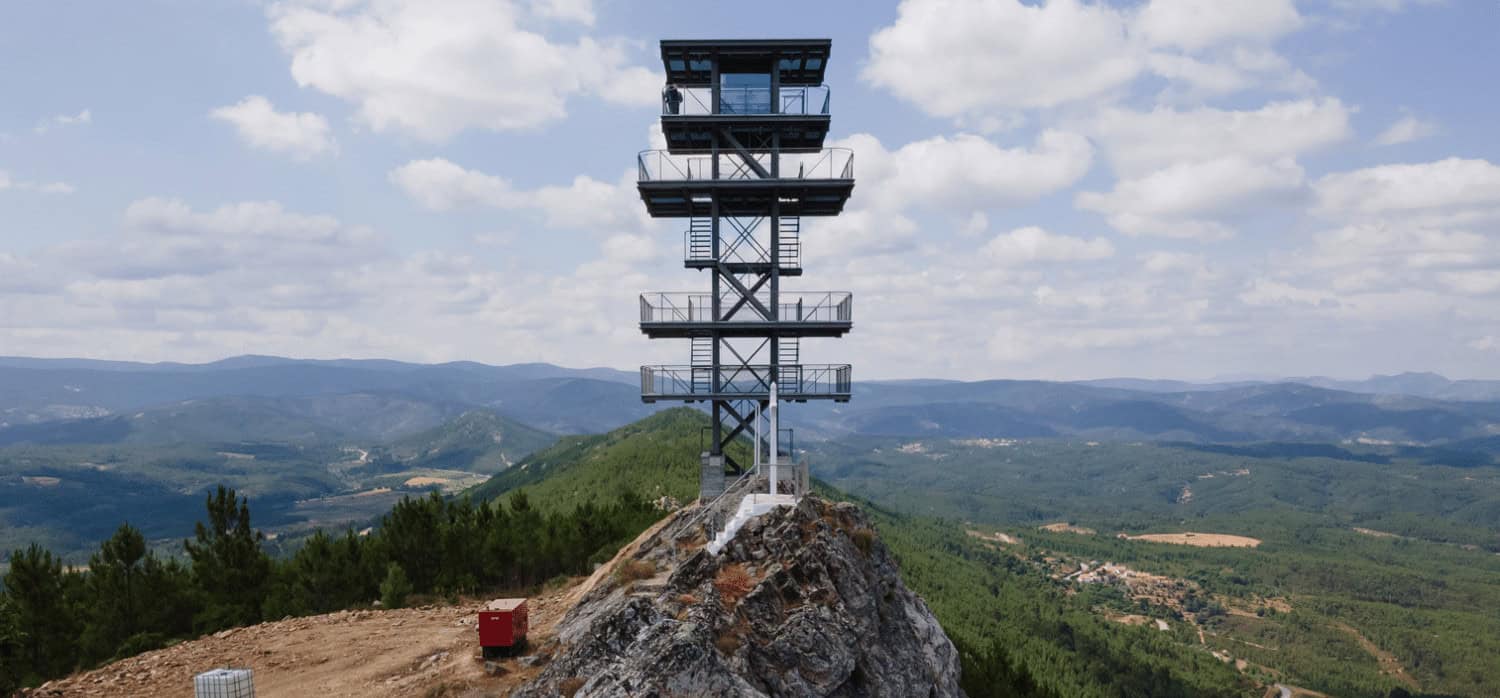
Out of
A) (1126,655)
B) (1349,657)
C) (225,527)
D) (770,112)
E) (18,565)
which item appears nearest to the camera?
(770,112)

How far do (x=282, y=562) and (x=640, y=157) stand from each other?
25866mm

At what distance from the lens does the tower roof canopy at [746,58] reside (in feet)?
86.7

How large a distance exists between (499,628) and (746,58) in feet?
65.1

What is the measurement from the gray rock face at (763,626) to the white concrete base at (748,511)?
37cm

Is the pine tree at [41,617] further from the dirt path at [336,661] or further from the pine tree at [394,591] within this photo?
the pine tree at [394,591]

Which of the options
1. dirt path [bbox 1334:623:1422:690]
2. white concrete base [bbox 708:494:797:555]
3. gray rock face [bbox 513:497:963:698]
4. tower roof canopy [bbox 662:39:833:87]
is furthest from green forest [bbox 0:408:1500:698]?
tower roof canopy [bbox 662:39:833:87]

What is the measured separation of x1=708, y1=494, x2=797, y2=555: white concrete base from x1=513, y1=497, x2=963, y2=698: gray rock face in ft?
1.20

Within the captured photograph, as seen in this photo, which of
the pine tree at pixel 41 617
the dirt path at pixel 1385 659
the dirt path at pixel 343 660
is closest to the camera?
the dirt path at pixel 343 660

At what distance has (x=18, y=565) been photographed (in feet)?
96.6

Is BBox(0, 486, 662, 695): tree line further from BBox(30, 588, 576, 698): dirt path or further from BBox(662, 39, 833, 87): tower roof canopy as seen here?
BBox(662, 39, 833, 87): tower roof canopy

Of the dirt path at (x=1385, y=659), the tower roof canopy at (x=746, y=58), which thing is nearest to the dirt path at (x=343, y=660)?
the tower roof canopy at (x=746, y=58)

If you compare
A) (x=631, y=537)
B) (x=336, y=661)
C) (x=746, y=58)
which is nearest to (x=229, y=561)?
(x=631, y=537)

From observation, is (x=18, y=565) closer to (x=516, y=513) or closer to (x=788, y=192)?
(x=516, y=513)

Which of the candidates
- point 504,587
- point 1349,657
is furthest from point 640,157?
point 1349,657
